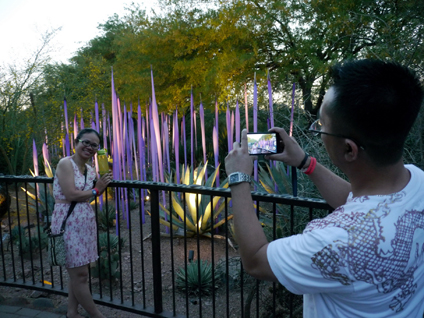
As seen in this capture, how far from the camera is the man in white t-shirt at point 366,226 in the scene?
87 cm

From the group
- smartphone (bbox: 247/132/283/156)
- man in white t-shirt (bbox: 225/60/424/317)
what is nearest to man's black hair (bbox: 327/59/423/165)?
man in white t-shirt (bbox: 225/60/424/317)

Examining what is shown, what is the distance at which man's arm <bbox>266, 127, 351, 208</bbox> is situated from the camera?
1.37 m

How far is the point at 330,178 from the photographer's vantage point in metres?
1.42

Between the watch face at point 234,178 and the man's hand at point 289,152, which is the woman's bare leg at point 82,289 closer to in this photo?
the man's hand at point 289,152

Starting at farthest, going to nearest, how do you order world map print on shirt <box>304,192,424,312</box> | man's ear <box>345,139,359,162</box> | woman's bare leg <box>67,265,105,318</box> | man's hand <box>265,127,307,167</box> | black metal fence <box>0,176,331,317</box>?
woman's bare leg <box>67,265,105,318</box> → black metal fence <box>0,176,331,317</box> → man's hand <box>265,127,307,167</box> → man's ear <box>345,139,359,162</box> → world map print on shirt <box>304,192,424,312</box>

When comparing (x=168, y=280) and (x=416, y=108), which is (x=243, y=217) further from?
(x=168, y=280)


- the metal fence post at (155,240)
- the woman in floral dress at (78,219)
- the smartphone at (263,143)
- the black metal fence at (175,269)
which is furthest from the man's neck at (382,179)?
the woman in floral dress at (78,219)

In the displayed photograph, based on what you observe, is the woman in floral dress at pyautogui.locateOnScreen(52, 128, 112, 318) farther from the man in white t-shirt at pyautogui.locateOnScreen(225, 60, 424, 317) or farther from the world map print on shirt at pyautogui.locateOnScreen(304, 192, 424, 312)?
the world map print on shirt at pyautogui.locateOnScreen(304, 192, 424, 312)

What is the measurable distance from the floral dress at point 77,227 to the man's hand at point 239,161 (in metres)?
2.00

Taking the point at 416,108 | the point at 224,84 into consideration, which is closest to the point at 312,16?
the point at 224,84

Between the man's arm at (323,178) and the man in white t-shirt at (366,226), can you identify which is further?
the man's arm at (323,178)

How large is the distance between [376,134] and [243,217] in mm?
434

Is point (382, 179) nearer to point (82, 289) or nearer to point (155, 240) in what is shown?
point (155, 240)

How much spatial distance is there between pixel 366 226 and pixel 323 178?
1.85 feet
